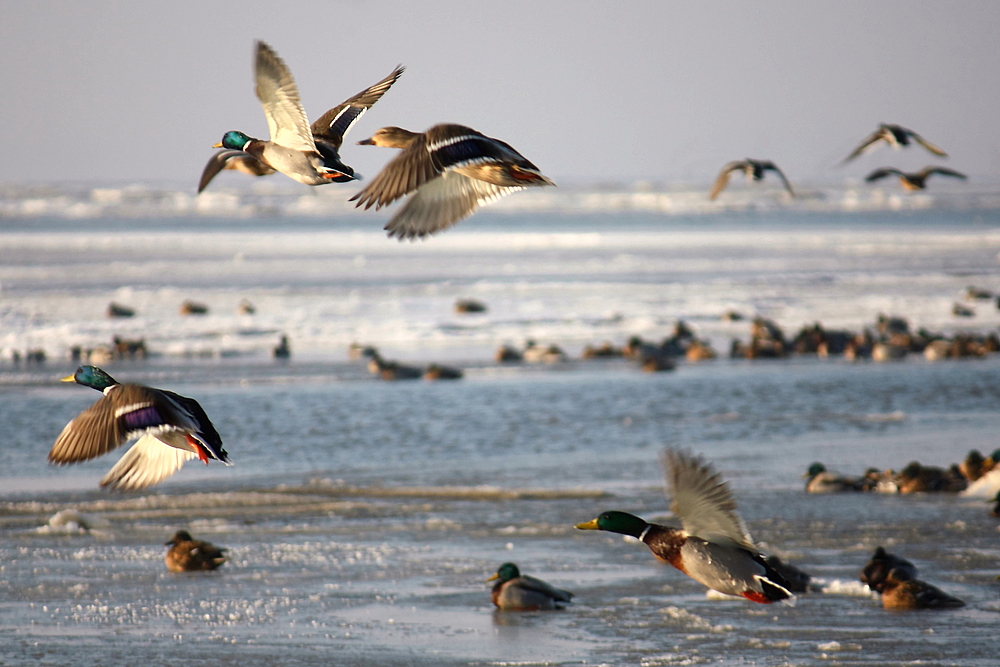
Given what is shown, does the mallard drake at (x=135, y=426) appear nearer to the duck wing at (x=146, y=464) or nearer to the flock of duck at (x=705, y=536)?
the duck wing at (x=146, y=464)

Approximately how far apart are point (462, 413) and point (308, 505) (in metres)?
3.97

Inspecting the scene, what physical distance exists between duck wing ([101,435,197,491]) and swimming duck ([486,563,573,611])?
2328 millimetres

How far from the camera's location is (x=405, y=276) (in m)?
32.4

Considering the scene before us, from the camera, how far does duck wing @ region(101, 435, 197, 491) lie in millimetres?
5355

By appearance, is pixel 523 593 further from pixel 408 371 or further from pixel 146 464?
pixel 408 371

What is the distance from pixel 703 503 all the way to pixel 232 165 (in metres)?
2.51

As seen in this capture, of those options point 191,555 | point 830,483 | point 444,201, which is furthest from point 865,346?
point 444,201

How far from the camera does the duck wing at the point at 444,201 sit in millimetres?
5152

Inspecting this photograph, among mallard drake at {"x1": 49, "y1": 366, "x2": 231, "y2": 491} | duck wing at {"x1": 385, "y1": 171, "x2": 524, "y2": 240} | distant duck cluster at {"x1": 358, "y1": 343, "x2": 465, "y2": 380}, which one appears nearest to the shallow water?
→ distant duck cluster at {"x1": 358, "y1": 343, "x2": 465, "y2": 380}

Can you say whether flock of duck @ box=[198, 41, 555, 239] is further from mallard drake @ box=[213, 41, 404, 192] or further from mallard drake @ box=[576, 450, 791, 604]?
mallard drake @ box=[576, 450, 791, 604]

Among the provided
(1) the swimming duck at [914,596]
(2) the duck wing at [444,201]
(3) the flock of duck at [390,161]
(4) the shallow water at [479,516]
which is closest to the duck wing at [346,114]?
(3) the flock of duck at [390,161]

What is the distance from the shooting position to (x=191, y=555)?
780cm

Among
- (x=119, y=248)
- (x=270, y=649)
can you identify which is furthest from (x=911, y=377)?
(x=119, y=248)

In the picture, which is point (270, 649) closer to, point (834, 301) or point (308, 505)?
point (308, 505)
